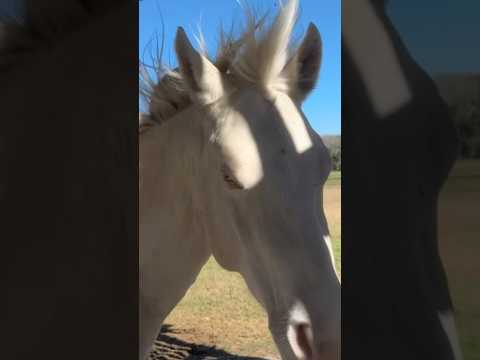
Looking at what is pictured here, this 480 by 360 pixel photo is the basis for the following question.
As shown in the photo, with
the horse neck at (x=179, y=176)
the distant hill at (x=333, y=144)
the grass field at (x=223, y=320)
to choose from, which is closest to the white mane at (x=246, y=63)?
the horse neck at (x=179, y=176)

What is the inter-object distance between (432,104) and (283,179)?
86cm

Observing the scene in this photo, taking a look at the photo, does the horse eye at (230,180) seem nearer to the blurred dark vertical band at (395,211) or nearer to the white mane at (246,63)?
the white mane at (246,63)

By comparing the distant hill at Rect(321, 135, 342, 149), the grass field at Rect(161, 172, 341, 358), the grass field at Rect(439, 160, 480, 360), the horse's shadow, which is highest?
the distant hill at Rect(321, 135, 342, 149)

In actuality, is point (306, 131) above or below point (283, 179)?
above

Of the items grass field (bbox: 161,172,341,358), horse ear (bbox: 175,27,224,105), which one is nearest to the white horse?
horse ear (bbox: 175,27,224,105)

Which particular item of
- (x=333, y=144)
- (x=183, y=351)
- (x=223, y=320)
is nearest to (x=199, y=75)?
(x=333, y=144)

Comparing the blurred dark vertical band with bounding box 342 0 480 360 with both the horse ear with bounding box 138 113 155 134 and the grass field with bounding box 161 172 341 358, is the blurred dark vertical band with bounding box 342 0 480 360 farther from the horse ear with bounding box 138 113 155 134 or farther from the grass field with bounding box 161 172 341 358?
the grass field with bounding box 161 172 341 358

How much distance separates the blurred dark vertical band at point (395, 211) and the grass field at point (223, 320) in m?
3.85

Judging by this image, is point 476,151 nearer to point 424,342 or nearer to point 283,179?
point 424,342

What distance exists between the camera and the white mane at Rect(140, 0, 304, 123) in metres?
1.66
